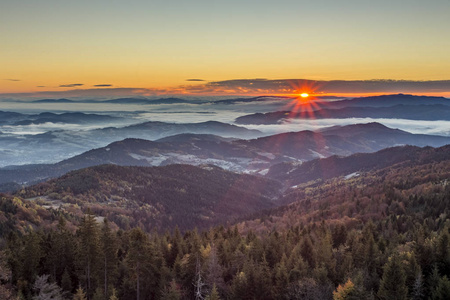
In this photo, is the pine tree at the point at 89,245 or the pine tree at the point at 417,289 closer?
the pine tree at the point at 417,289

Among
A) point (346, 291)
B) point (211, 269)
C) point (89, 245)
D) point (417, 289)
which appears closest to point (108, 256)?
point (89, 245)

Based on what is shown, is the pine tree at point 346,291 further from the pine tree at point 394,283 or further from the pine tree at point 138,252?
the pine tree at point 138,252

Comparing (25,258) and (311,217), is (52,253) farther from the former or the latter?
(311,217)

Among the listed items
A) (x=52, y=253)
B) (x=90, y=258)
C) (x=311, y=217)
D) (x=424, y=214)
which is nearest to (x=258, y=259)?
(x=90, y=258)

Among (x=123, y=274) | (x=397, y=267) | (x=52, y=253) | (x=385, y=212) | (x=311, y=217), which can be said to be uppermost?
(x=397, y=267)

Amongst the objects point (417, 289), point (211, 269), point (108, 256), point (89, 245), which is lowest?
point (211, 269)

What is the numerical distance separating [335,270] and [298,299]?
14.2 m

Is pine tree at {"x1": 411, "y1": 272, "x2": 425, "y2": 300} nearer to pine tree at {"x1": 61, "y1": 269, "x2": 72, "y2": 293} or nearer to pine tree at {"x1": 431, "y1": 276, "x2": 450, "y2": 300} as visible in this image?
pine tree at {"x1": 431, "y1": 276, "x2": 450, "y2": 300}

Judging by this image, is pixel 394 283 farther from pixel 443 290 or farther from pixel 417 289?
pixel 443 290

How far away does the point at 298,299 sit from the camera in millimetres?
52438

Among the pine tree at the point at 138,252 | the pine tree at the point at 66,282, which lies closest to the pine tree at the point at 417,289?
the pine tree at the point at 138,252

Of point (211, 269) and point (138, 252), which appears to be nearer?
point (138, 252)

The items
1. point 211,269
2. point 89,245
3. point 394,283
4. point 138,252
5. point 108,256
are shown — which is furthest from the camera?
point 108,256

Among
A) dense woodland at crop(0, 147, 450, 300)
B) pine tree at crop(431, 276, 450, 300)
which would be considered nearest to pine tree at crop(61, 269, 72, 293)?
dense woodland at crop(0, 147, 450, 300)
